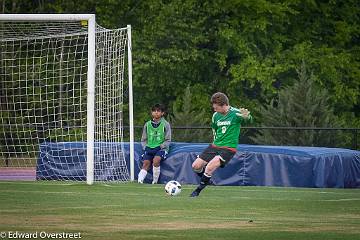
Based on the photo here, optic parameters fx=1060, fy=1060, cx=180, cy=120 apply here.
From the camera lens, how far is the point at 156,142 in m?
23.8

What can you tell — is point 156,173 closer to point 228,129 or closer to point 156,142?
point 156,142

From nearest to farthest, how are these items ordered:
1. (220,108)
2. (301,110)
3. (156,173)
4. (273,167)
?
1. (220,108)
2. (273,167)
3. (156,173)
4. (301,110)

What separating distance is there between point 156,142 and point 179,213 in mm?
9313

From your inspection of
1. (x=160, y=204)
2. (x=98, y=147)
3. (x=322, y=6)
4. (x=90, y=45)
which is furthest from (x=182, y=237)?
(x=322, y=6)

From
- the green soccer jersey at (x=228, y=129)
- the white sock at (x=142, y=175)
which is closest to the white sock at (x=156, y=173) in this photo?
the white sock at (x=142, y=175)

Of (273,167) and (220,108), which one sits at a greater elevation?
(220,108)

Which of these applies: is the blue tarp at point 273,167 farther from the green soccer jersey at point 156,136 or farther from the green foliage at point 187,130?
the green foliage at point 187,130

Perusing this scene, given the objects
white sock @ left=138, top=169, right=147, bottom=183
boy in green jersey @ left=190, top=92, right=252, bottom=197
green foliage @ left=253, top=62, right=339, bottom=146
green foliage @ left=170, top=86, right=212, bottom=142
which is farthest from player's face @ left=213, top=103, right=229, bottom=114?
green foliage @ left=253, top=62, right=339, bottom=146

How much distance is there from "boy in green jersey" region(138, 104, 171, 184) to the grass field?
3.02 m

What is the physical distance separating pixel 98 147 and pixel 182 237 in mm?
12219

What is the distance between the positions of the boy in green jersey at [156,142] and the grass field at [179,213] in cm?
302

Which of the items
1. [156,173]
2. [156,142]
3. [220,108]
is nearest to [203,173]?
[220,108]

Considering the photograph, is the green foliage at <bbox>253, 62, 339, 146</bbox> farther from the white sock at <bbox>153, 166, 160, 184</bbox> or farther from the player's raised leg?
the player's raised leg

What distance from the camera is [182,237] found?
11.4 metres
